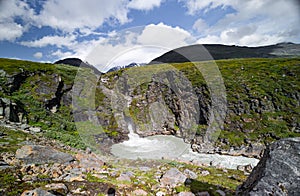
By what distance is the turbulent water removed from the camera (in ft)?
78.6

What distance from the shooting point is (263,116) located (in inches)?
1204

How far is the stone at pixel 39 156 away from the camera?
383 inches

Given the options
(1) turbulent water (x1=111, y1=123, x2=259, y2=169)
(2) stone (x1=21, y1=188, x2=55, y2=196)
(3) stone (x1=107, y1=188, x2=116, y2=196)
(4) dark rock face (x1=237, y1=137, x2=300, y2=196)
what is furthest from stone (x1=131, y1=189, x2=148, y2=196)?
(1) turbulent water (x1=111, y1=123, x2=259, y2=169)

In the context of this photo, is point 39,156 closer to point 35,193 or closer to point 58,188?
point 58,188

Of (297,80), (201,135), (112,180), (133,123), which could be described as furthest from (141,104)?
(112,180)

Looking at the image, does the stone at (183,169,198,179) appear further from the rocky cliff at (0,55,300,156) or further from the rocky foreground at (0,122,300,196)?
the rocky cliff at (0,55,300,156)

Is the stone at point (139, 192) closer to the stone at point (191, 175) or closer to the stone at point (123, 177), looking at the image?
the stone at point (123, 177)

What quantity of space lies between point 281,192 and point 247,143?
1028 inches

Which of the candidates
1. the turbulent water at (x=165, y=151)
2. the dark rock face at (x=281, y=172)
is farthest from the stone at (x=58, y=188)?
the turbulent water at (x=165, y=151)

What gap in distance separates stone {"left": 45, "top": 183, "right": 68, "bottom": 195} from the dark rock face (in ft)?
21.1

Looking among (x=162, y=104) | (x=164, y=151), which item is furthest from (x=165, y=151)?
(x=162, y=104)

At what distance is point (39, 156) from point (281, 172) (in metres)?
10.4

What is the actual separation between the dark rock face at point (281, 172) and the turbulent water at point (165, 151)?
17.5 metres

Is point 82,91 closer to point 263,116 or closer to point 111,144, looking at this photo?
point 111,144
